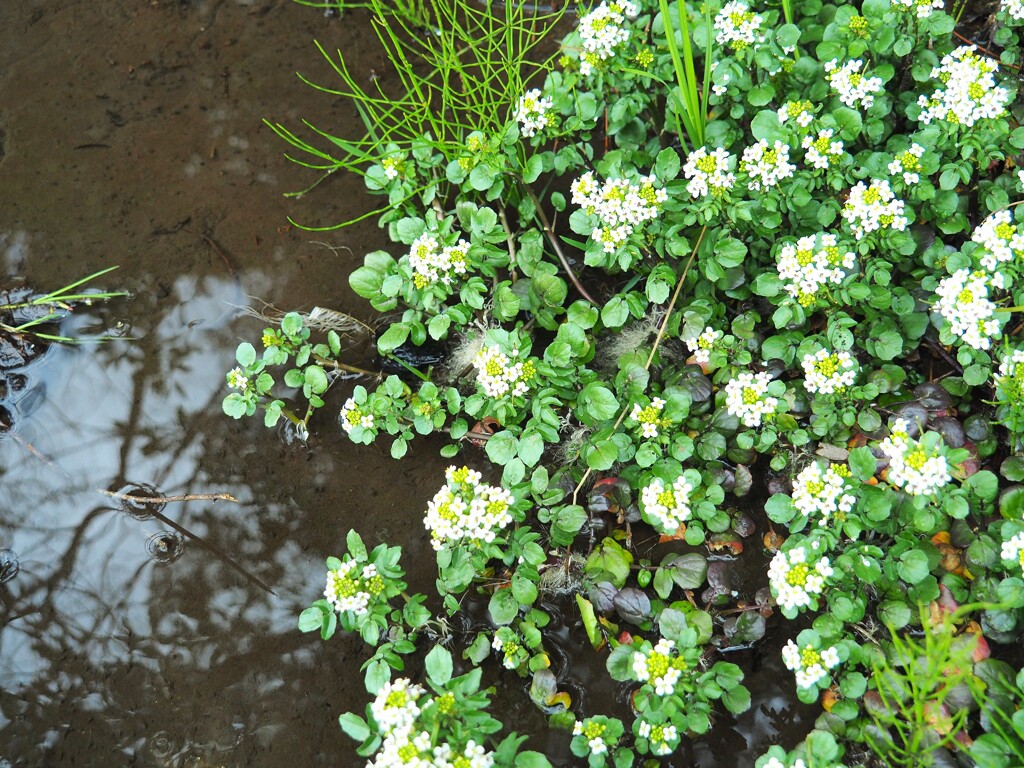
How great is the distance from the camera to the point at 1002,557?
2.41 meters

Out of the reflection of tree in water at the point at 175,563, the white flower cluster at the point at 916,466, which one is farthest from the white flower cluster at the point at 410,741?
the white flower cluster at the point at 916,466

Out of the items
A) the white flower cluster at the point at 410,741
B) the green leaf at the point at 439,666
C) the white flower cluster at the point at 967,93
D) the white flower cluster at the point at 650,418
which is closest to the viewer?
the white flower cluster at the point at 410,741

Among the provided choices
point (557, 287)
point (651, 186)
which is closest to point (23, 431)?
point (557, 287)

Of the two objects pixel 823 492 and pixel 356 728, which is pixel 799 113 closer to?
pixel 823 492

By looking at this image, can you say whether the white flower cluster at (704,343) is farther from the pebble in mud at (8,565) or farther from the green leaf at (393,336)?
the pebble in mud at (8,565)

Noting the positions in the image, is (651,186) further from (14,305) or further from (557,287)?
(14,305)

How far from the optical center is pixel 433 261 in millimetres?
2906

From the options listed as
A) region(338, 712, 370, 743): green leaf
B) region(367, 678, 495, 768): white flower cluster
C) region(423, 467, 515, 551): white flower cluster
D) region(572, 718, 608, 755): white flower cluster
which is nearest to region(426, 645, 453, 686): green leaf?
region(367, 678, 495, 768): white flower cluster

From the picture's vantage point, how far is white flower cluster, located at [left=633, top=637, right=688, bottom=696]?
2.38 metres

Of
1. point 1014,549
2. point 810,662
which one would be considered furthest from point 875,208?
point 810,662

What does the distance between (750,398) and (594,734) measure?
3.96 feet

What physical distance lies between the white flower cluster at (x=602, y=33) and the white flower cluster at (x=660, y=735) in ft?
7.74

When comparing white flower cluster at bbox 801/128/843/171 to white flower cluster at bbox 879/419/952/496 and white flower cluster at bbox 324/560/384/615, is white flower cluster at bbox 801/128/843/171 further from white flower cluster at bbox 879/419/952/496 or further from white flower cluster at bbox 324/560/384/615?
white flower cluster at bbox 324/560/384/615

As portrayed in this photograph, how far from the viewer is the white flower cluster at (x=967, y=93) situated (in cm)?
265
